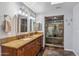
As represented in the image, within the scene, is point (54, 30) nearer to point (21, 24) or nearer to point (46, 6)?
point (46, 6)

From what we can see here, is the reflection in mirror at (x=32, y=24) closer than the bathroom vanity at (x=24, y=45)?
No

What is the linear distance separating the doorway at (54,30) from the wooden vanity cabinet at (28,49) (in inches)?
6.4

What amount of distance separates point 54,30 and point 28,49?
1.97 ft

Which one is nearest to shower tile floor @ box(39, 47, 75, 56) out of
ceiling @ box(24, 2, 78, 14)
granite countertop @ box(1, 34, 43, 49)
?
granite countertop @ box(1, 34, 43, 49)

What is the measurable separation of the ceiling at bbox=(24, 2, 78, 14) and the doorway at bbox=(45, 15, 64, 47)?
0.51 ft

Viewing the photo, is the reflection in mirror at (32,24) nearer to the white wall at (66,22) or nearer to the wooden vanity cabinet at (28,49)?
the white wall at (66,22)

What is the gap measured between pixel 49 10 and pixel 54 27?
33cm

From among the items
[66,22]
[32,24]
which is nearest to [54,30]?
[66,22]

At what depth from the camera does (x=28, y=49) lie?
1.70m

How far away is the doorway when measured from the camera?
1826 mm

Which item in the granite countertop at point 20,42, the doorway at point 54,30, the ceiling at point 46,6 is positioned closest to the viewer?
the granite countertop at point 20,42

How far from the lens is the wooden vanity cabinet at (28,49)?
1.50m

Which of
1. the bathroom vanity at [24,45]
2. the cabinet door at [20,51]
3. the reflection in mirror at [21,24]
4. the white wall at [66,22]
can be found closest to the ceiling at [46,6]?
the white wall at [66,22]

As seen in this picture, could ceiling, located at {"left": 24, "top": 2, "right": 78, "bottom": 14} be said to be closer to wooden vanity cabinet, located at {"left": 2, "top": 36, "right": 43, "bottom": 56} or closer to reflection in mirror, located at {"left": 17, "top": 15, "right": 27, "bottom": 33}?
reflection in mirror, located at {"left": 17, "top": 15, "right": 27, "bottom": 33}
